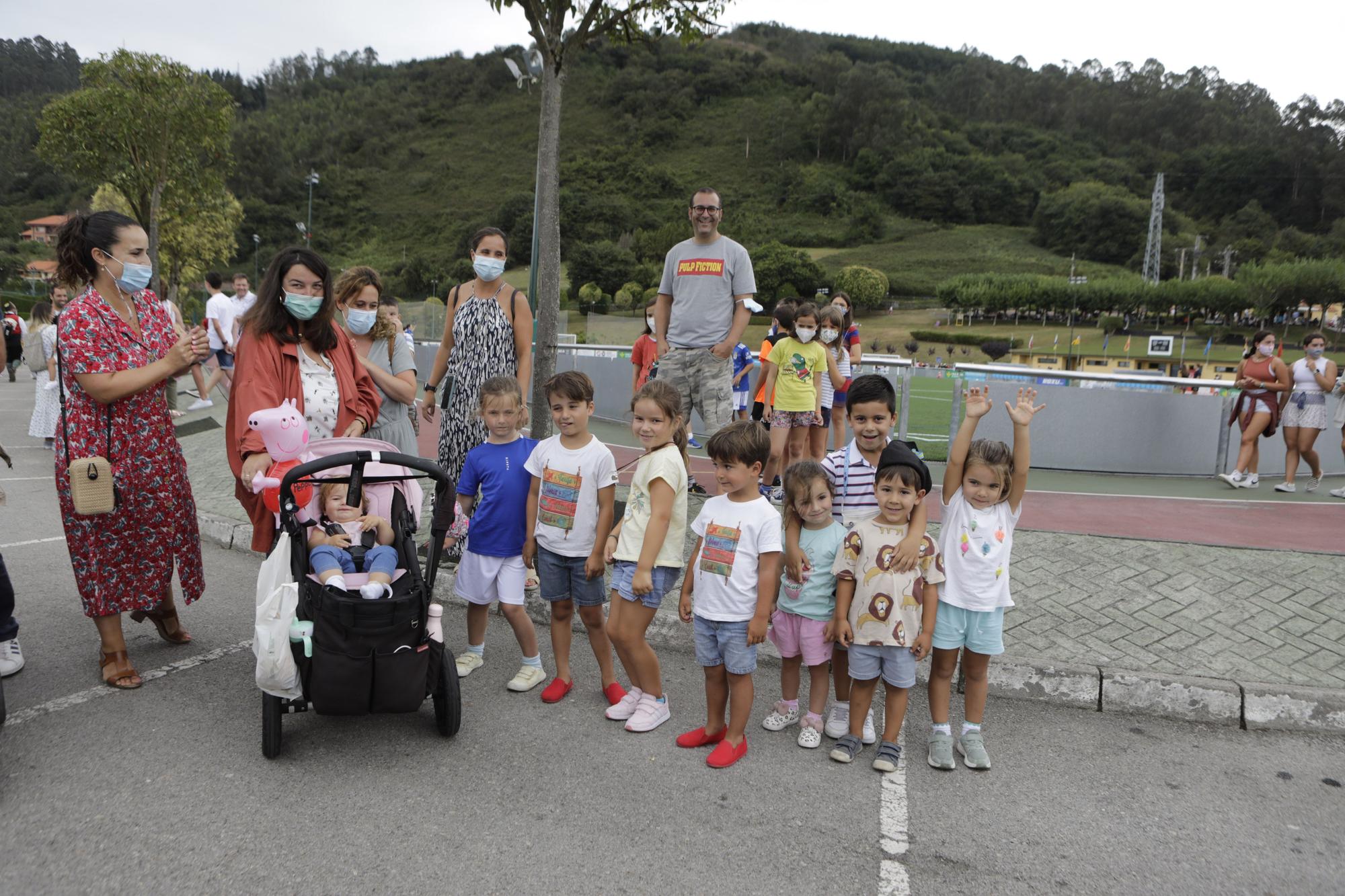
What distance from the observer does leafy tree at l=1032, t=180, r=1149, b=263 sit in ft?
235

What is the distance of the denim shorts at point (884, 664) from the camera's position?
11.8 ft

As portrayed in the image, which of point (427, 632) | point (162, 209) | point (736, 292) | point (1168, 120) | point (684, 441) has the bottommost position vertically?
point (427, 632)

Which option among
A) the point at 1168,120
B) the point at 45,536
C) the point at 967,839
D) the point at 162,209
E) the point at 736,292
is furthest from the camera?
the point at 1168,120

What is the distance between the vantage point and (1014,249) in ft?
245

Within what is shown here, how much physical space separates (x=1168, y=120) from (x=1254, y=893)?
118496mm

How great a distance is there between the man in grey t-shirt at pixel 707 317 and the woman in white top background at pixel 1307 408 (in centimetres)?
631

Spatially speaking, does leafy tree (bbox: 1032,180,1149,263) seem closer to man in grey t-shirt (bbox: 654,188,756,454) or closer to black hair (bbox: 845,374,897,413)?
A: man in grey t-shirt (bbox: 654,188,756,454)

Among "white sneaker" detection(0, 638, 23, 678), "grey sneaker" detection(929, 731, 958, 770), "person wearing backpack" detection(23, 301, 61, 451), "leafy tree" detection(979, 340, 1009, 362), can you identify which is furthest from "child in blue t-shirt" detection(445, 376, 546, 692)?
"leafy tree" detection(979, 340, 1009, 362)

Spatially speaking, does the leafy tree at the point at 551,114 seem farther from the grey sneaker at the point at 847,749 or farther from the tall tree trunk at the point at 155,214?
the tall tree trunk at the point at 155,214

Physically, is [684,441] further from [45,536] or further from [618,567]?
[45,536]

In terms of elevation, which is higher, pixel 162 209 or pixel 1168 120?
pixel 1168 120

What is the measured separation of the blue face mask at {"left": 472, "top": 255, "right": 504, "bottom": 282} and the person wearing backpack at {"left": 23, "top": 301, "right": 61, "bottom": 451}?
6.64m

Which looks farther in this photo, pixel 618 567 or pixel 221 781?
pixel 618 567

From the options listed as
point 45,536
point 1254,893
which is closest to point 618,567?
point 1254,893
